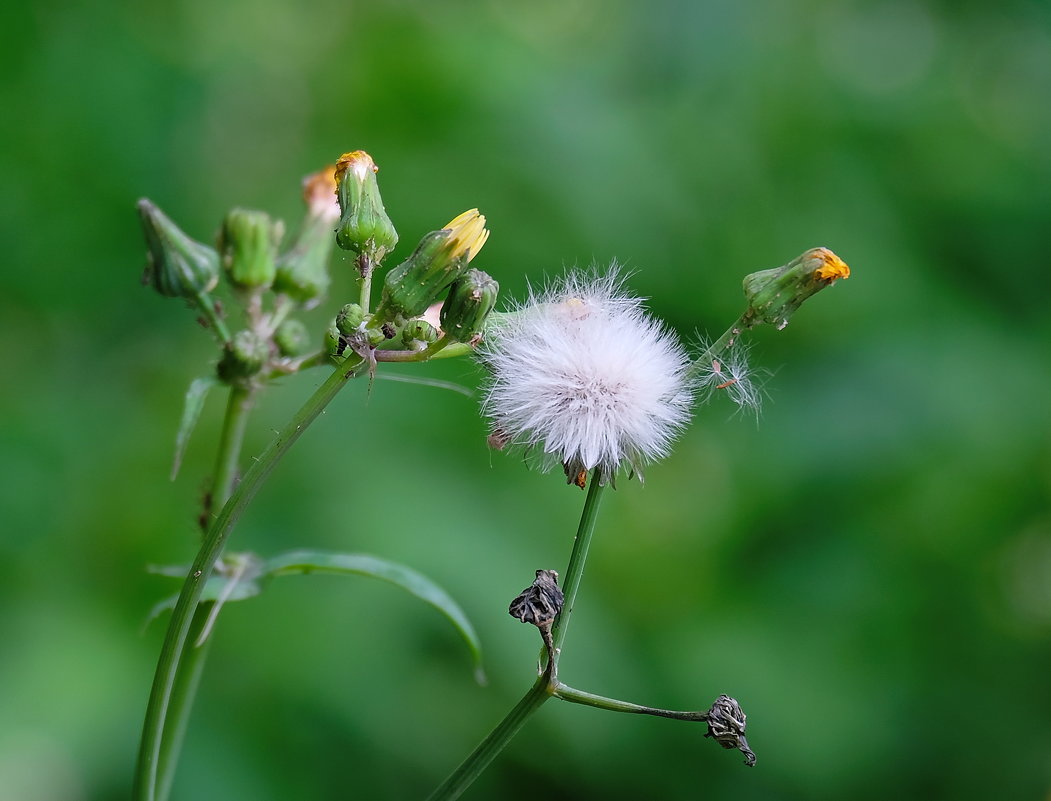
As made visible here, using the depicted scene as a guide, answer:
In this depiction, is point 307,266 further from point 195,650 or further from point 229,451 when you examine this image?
point 195,650

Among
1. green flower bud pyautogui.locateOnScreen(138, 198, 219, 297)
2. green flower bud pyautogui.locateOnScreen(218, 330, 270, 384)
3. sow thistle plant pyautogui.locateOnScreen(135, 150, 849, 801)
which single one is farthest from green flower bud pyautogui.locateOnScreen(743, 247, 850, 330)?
green flower bud pyautogui.locateOnScreen(138, 198, 219, 297)

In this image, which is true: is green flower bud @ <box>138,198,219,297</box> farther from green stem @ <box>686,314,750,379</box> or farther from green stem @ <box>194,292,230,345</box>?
green stem @ <box>686,314,750,379</box>

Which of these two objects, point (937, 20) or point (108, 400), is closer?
point (108, 400)

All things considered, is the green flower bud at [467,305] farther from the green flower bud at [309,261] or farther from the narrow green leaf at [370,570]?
the green flower bud at [309,261]

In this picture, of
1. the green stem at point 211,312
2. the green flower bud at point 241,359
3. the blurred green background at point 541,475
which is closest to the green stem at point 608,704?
the green flower bud at point 241,359

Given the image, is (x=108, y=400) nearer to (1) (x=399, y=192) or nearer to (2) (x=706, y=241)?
(1) (x=399, y=192)

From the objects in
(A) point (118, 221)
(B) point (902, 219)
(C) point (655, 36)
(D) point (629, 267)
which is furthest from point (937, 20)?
(A) point (118, 221)
